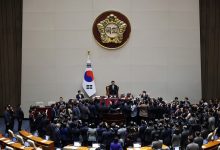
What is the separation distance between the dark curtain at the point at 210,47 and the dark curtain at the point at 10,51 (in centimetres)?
1329

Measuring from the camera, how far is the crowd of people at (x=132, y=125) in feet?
55.0

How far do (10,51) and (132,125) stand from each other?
1339 cm

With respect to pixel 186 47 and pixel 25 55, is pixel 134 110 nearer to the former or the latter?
pixel 186 47

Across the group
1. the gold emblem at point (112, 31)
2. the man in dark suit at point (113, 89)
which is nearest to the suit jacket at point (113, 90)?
the man in dark suit at point (113, 89)

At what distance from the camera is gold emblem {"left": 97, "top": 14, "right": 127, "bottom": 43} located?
27.0 meters

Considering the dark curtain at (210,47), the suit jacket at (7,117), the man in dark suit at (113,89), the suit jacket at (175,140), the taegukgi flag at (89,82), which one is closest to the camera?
the suit jacket at (175,140)

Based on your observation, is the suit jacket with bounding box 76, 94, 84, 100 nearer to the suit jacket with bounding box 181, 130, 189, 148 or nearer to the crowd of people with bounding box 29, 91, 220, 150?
the crowd of people with bounding box 29, 91, 220, 150

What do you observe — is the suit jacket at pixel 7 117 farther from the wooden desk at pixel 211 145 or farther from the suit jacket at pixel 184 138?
the wooden desk at pixel 211 145

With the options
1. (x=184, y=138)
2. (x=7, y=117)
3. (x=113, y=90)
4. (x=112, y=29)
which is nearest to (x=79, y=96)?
(x=113, y=90)

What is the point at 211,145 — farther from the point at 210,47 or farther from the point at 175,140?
the point at 210,47

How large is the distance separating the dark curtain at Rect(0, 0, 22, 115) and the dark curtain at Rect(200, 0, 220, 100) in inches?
523

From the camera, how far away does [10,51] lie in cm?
2767

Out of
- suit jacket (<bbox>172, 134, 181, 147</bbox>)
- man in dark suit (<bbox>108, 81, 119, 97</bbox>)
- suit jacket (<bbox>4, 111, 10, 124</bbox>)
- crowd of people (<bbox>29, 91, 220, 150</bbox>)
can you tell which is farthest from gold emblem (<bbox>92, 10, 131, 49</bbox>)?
suit jacket (<bbox>172, 134, 181, 147</bbox>)

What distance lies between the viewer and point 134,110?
21828 millimetres
